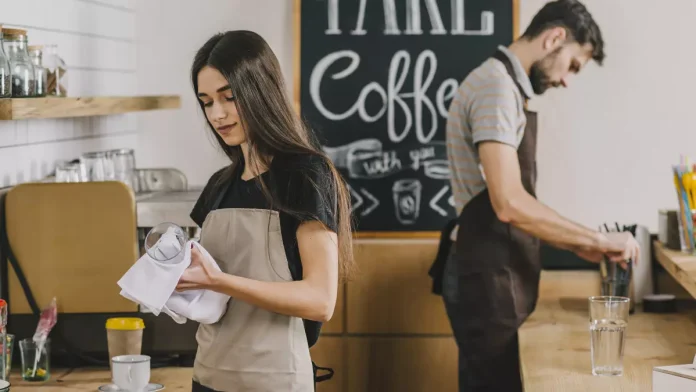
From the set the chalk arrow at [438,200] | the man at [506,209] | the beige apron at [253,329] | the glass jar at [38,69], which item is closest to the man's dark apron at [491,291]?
the man at [506,209]

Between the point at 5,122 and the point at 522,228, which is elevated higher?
the point at 5,122

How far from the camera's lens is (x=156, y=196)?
2.76m

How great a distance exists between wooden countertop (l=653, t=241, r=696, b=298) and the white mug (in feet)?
4.34

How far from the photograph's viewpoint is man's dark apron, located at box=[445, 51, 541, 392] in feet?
9.35

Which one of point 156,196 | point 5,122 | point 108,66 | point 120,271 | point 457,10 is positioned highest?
point 457,10

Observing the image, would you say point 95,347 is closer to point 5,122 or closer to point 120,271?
point 120,271

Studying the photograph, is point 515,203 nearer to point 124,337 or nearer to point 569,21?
point 569,21

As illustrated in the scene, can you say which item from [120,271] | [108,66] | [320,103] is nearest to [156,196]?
[120,271]

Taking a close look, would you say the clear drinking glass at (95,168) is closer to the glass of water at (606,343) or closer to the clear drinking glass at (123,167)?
the clear drinking glass at (123,167)

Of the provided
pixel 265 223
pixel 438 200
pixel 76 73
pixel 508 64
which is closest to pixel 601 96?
Answer: pixel 438 200

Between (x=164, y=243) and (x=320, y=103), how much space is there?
2.12 metres

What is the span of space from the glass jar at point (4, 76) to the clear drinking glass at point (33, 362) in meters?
0.57

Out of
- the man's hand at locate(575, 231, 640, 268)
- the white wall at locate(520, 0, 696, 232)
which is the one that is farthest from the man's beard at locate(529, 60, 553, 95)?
the white wall at locate(520, 0, 696, 232)

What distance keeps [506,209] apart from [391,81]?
1.14 meters
